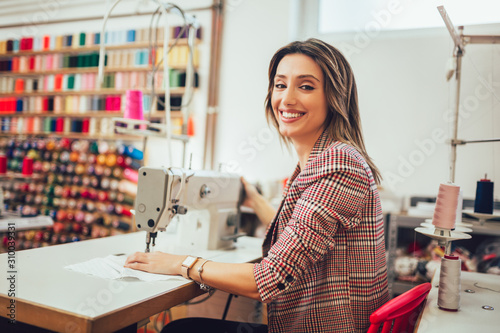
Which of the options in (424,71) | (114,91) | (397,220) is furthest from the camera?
(114,91)

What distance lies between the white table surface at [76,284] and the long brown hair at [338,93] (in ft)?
2.13

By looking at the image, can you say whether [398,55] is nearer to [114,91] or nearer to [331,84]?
[331,84]

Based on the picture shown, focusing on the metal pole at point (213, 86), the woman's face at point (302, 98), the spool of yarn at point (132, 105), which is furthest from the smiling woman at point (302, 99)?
the metal pole at point (213, 86)

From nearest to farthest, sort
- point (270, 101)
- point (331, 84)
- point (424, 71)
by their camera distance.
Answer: point (331, 84), point (270, 101), point (424, 71)

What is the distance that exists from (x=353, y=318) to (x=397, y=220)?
1.70 m

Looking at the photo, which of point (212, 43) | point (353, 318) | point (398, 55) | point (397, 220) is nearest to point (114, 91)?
point (212, 43)

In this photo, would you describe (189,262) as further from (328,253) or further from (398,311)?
(398,311)

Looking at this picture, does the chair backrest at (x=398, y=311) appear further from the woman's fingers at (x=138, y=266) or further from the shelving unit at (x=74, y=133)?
the shelving unit at (x=74, y=133)

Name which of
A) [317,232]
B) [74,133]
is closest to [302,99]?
[317,232]

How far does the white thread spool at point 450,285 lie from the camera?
123 centimetres

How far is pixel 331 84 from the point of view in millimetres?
1396

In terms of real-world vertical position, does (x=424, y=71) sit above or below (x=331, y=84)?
above

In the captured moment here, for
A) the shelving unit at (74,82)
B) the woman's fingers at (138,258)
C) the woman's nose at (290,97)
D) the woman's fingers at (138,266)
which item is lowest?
the woman's fingers at (138,266)

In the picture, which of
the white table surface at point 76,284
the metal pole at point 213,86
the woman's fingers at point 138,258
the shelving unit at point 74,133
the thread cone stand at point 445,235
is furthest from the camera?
the shelving unit at point 74,133
